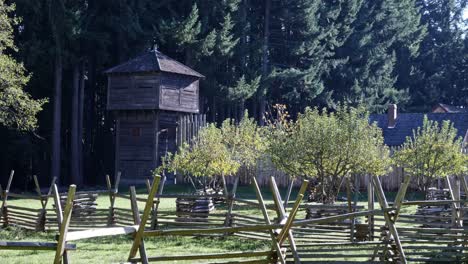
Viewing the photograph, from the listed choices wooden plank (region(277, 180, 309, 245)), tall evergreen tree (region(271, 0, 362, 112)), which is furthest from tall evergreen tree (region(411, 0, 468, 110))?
wooden plank (region(277, 180, 309, 245))

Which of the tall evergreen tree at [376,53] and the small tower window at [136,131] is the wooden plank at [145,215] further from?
the tall evergreen tree at [376,53]

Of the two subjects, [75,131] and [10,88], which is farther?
[75,131]

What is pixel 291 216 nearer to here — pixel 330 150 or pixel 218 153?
pixel 330 150

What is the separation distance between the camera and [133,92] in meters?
36.2

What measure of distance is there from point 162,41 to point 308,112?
59.2ft

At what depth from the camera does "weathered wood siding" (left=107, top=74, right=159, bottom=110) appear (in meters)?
35.8

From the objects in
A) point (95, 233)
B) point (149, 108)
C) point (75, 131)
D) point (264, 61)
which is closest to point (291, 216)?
point (95, 233)

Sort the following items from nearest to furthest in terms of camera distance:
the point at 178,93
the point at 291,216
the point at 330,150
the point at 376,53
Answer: the point at 291,216, the point at 330,150, the point at 178,93, the point at 376,53

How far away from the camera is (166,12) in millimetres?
43406

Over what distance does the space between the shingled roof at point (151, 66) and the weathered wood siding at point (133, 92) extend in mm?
422

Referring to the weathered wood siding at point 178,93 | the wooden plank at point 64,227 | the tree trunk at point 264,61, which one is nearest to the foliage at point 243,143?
the weathered wood siding at point 178,93

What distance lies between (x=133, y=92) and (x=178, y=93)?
85.0 inches

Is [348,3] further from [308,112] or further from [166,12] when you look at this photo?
[308,112]

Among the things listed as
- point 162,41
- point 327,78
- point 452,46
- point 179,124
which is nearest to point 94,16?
point 162,41
